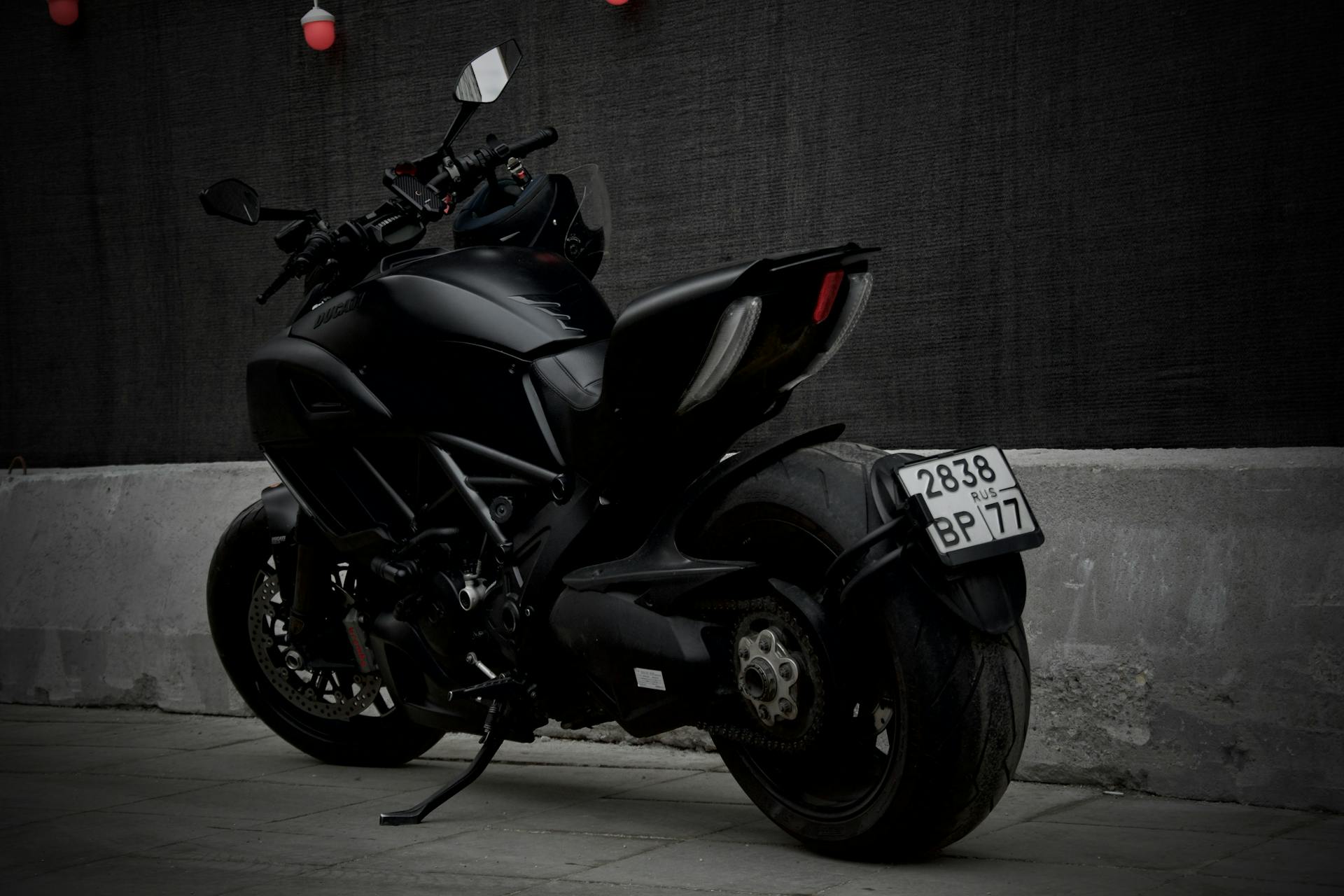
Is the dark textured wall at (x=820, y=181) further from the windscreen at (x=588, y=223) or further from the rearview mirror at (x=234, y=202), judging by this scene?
the rearview mirror at (x=234, y=202)

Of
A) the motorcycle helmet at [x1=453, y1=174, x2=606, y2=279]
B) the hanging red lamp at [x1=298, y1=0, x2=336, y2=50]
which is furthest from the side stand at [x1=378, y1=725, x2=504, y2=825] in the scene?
the hanging red lamp at [x1=298, y1=0, x2=336, y2=50]

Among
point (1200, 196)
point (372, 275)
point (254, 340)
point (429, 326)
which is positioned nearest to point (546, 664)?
point (429, 326)

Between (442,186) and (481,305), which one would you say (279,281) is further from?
(481,305)

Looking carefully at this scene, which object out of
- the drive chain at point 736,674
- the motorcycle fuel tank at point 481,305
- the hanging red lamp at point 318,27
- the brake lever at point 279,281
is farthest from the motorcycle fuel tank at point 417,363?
the hanging red lamp at point 318,27

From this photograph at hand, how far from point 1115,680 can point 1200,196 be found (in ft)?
4.21

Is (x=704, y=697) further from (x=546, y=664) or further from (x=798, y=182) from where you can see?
(x=798, y=182)

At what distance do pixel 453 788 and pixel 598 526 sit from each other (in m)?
0.76

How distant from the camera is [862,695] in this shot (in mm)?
3182

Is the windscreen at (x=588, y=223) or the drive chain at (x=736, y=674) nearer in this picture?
the drive chain at (x=736, y=674)

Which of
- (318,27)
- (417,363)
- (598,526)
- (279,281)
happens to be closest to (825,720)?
(598,526)

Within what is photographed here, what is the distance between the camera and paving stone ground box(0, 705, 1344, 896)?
313 centimetres

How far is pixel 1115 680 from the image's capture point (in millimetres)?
4043

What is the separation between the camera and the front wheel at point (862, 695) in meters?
3.00

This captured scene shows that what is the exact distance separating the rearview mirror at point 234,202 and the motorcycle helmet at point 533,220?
571 mm
